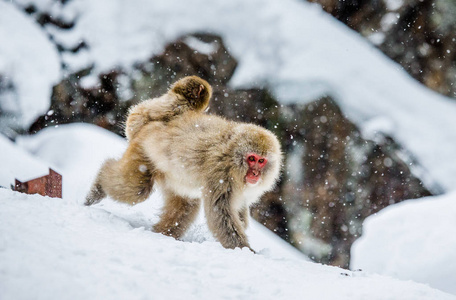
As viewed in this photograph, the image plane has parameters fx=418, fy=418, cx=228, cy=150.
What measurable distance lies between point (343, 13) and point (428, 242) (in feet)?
15.0

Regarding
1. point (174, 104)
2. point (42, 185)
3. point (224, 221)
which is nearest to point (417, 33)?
point (174, 104)

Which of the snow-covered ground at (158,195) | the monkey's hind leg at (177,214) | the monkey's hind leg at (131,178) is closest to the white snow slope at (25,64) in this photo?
the snow-covered ground at (158,195)

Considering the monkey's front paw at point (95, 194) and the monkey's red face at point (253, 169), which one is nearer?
the monkey's red face at point (253, 169)

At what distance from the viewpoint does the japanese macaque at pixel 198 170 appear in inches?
117

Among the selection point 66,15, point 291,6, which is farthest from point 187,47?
point 66,15

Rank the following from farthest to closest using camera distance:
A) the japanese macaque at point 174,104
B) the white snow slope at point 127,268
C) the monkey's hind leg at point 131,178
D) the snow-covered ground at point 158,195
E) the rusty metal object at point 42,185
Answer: the rusty metal object at point 42,185 < the japanese macaque at point 174,104 < the monkey's hind leg at point 131,178 < the snow-covered ground at point 158,195 < the white snow slope at point 127,268

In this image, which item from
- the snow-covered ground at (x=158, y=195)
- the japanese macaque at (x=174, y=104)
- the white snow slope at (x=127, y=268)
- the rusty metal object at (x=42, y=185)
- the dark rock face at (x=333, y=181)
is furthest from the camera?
the dark rock face at (x=333, y=181)

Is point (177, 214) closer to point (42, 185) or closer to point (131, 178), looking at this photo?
point (131, 178)

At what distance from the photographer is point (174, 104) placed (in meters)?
3.42

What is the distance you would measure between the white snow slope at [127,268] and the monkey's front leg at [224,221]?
0.22 meters

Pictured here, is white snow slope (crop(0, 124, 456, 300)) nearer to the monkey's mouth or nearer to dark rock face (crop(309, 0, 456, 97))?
the monkey's mouth

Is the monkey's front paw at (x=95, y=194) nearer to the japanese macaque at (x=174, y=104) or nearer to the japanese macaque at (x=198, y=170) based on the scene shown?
the japanese macaque at (x=198, y=170)

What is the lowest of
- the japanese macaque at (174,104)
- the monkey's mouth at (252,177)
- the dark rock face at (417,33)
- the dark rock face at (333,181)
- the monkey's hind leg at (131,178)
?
the dark rock face at (333,181)

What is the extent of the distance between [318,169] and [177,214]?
128 inches
